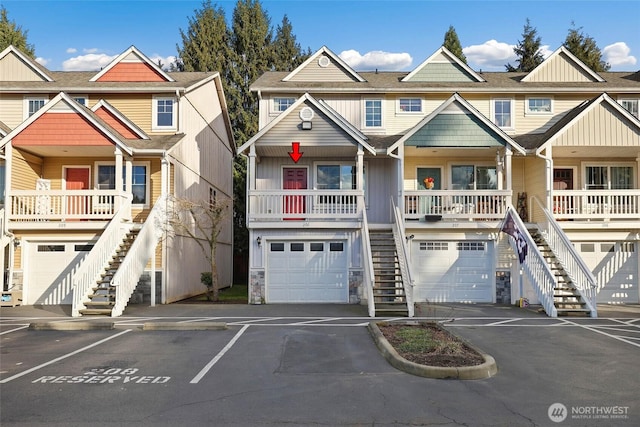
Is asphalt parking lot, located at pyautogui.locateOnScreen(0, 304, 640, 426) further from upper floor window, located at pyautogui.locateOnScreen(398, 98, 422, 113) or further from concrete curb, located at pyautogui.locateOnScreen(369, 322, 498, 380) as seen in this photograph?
upper floor window, located at pyautogui.locateOnScreen(398, 98, 422, 113)

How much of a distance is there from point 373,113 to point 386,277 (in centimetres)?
762

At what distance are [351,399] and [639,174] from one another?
17665mm

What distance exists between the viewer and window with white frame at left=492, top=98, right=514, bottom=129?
20.2 meters

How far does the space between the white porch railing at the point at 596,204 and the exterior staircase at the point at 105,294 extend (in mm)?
14753

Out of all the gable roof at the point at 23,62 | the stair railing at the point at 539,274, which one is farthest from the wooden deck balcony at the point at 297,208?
the gable roof at the point at 23,62

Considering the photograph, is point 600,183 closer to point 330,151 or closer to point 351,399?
point 330,151

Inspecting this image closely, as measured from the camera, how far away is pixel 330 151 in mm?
18469

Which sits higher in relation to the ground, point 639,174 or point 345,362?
point 639,174

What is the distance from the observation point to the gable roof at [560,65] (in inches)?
817

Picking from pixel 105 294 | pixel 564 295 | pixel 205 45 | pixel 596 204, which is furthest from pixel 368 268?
pixel 205 45

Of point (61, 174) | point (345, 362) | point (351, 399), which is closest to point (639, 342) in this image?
point (345, 362)

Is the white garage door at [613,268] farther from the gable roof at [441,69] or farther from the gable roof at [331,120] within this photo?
the gable roof at [331,120]

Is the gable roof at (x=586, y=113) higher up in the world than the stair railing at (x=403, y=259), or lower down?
higher up

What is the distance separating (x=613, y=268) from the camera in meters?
17.9
